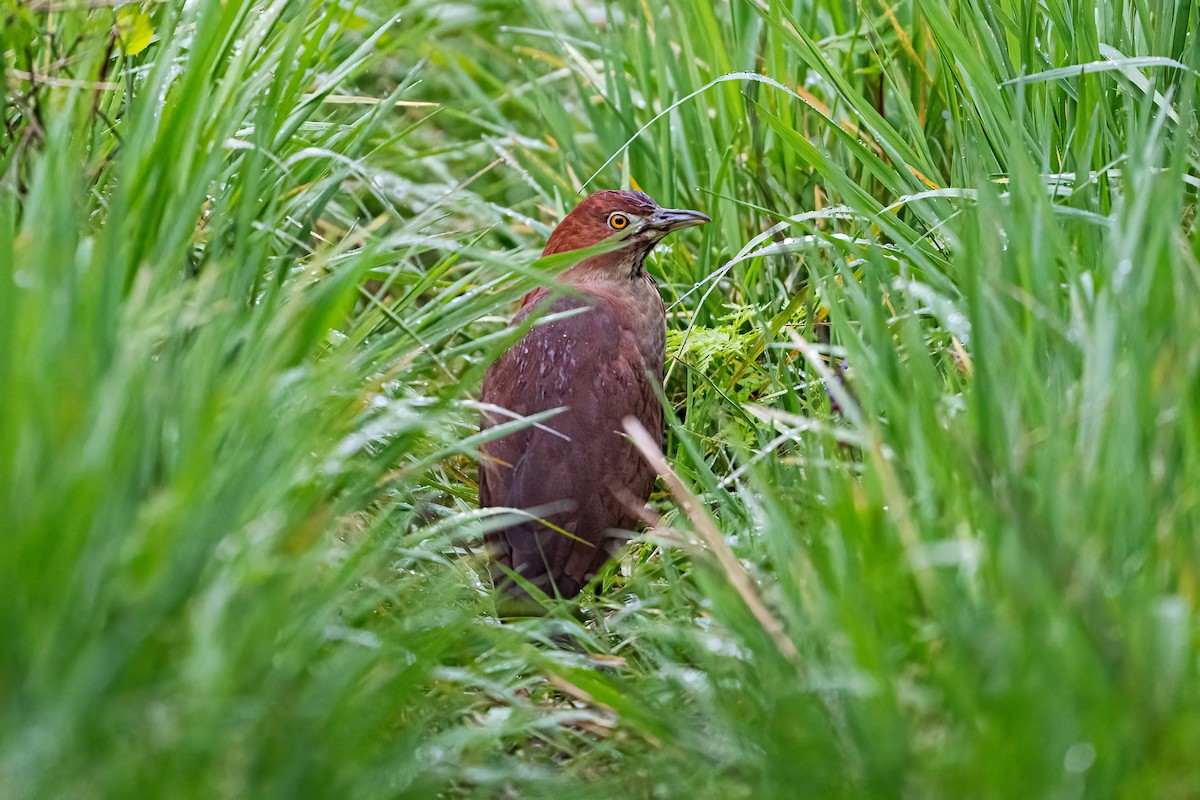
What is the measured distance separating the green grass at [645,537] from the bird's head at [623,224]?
1.54 ft

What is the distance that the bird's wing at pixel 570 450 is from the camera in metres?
3.30

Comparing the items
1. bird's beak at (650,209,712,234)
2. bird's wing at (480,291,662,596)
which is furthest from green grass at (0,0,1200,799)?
bird's beak at (650,209,712,234)

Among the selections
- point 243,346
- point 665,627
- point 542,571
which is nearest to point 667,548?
point 542,571

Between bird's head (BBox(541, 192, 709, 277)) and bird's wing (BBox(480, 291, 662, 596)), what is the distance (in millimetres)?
288

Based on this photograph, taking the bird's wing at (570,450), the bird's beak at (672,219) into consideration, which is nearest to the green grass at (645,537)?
the bird's wing at (570,450)

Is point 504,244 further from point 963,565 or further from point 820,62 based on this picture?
point 963,565

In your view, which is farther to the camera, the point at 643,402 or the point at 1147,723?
the point at 643,402

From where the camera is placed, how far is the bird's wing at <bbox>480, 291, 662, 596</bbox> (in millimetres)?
3301

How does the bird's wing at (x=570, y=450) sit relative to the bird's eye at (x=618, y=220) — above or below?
below

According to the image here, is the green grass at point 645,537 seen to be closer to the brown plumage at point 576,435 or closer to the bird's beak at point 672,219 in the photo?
the brown plumage at point 576,435

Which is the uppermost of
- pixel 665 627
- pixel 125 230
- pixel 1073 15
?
pixel 125 230

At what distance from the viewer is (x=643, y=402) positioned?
3516mm

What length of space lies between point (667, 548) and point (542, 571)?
45 centimetres

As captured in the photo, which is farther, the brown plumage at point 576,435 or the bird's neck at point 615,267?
the bird's neck at point 615,267
